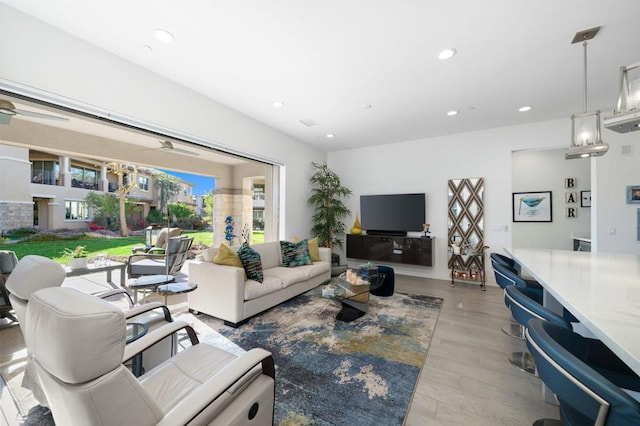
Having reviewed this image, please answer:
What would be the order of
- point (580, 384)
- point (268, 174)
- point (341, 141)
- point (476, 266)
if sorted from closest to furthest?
point (580, 384) < point (476, 266) < point (268, 174) < point (341, 141)

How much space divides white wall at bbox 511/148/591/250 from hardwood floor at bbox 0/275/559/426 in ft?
10.3

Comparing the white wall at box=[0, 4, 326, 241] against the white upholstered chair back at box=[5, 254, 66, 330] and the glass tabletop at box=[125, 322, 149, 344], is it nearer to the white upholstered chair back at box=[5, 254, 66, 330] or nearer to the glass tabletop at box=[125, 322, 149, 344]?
the white upholstered chair back at box=[5, 254, 66, 330]

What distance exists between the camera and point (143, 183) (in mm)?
3369

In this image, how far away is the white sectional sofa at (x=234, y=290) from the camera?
2.95 meters

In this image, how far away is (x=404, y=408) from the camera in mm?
1733

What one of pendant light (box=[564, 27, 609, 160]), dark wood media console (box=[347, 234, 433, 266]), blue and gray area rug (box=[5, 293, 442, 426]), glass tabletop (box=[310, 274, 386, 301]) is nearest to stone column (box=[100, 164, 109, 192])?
blue and gray area rug (box=[5, 293, 442, 426])

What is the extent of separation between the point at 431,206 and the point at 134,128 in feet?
16.5

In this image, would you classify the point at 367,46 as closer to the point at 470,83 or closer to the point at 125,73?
the point at 470,83

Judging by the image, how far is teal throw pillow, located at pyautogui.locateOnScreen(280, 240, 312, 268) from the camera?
424cm

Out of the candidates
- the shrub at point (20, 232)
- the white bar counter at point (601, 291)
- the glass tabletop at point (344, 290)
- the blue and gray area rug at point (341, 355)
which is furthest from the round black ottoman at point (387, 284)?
the shrub at point (20, 232)

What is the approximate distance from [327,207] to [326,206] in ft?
0.14

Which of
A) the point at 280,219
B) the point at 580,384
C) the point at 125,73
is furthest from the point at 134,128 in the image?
the point at 580,384

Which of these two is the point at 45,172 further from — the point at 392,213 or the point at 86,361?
the point at 392,213

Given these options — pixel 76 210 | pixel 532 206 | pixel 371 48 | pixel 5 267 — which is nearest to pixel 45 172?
pixel 76 210
